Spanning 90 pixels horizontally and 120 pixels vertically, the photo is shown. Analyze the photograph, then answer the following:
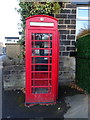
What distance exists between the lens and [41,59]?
4203 mm

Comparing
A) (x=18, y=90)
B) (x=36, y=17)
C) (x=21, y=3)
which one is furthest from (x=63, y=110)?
(x=21, y=3)

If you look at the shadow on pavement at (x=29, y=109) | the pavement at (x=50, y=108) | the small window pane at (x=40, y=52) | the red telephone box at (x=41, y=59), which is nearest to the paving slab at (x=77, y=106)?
the pavement at (x=50, y=108)

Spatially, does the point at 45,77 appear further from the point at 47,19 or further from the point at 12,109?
the point at 47,19

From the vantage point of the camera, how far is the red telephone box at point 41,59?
13.0 ft

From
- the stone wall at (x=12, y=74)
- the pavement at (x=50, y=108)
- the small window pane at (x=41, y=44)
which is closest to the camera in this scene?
A: the pavement at (x=50, y=108)

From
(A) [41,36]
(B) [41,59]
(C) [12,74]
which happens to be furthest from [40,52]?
(C) [12,74]

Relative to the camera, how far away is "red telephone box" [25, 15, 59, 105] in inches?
156

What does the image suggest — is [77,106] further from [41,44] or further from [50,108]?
[41,44]

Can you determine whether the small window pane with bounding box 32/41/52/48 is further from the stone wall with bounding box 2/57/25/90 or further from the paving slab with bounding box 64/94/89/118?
the paving slab with bounding box 64/94/89/118

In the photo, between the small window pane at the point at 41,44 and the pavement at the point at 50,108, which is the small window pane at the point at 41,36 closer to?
the small window pane at the point at 41,44

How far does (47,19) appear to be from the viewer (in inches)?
156

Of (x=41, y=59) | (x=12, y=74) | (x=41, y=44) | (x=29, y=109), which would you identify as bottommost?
(x=29, y=109)

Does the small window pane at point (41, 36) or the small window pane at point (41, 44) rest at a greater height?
the small window pane at point (41, 36)

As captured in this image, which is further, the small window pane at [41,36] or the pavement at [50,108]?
the small window pane at [41,36]
